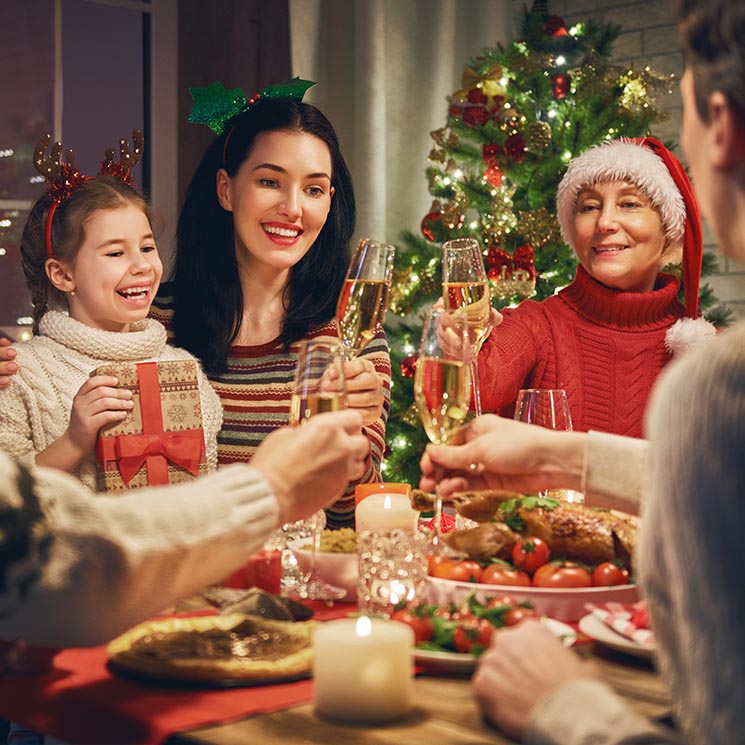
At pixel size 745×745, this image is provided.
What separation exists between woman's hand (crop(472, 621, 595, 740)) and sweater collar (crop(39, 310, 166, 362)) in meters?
1.70

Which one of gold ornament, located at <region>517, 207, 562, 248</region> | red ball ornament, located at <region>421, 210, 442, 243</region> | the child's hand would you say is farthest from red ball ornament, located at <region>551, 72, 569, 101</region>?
the child's hand

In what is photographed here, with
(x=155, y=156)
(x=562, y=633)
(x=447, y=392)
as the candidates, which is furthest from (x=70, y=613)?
(x=155, y=156)

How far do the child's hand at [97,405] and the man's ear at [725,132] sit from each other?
1526mm

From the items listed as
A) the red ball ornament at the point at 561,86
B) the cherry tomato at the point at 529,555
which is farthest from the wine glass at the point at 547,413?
the red ball ornament at the point at 561,86

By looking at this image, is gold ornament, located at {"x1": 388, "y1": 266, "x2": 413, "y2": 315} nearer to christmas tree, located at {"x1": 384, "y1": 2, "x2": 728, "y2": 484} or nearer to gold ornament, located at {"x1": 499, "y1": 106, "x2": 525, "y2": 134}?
christmas tree, located at {"x1": 384, "y1": 2, "x2": 728, "y2": 484}

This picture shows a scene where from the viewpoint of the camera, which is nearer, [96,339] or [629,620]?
[629,620]

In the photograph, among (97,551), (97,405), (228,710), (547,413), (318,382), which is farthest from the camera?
(97,405)

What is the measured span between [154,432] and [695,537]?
1590 mm

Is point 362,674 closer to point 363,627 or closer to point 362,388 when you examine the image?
point 363,627

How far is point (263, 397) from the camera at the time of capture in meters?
2.71

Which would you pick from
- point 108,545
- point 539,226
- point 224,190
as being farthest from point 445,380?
point 539,226

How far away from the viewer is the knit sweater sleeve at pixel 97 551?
3.12ft

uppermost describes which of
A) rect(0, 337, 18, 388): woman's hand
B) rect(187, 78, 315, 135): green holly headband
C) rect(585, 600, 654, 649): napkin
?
rect(187, 78, 315, 135): green holly headband

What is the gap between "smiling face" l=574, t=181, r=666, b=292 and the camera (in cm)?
337
